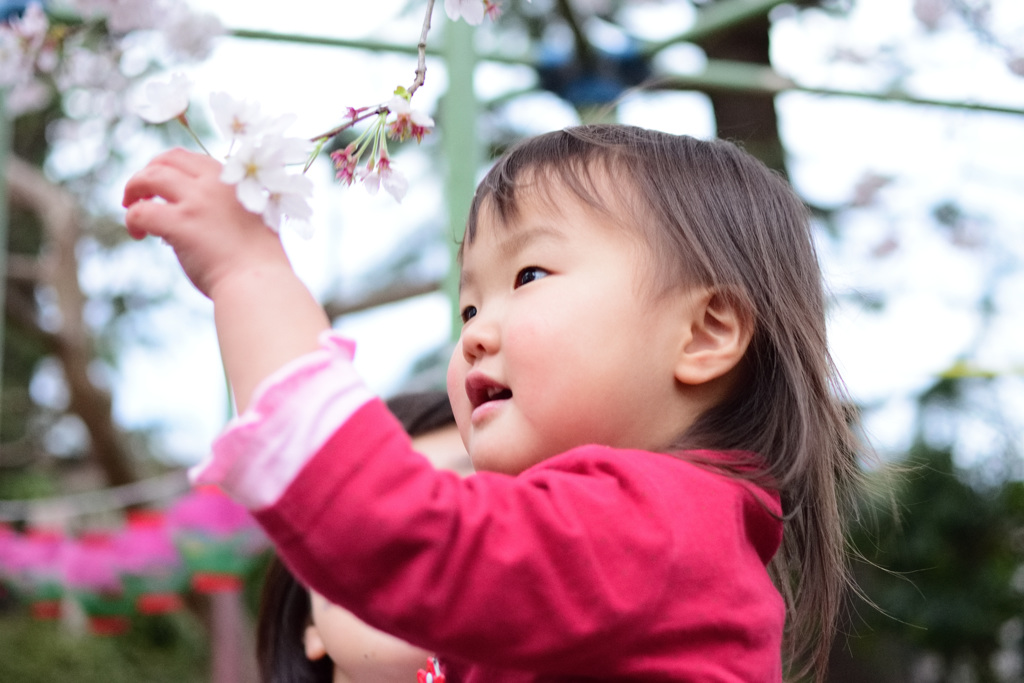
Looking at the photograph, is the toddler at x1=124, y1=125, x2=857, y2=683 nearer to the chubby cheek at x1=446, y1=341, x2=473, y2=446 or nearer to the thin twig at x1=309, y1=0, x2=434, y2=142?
the chubby cheek at x1=446, y1=341, x2=473, y2=446

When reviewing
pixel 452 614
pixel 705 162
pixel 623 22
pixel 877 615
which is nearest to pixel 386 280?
pixel 623 22

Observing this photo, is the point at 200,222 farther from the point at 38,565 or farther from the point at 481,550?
the point at 38,565

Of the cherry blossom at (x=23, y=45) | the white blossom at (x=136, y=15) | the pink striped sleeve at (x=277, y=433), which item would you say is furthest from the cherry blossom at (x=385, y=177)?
the white blossom at (x=136, y=15)

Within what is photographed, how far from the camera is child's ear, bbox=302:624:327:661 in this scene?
1.94 meters

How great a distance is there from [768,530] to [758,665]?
5.2 inches

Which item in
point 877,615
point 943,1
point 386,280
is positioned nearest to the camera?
point 943,1

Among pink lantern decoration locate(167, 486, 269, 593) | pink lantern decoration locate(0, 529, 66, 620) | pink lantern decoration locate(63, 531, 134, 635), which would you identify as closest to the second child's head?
pink lantern decoration locate(167, 486, 269, 593)

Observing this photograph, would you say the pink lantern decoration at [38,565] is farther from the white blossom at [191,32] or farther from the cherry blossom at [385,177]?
the cherry blossom at [385,177]

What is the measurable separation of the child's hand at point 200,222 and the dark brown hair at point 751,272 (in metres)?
0.33

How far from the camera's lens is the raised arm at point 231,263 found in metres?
0.83

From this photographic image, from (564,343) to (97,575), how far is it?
4963 mm

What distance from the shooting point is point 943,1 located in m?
4.06

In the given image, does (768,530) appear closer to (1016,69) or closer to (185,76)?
(185,76)

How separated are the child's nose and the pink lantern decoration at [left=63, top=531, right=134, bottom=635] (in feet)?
15.5
